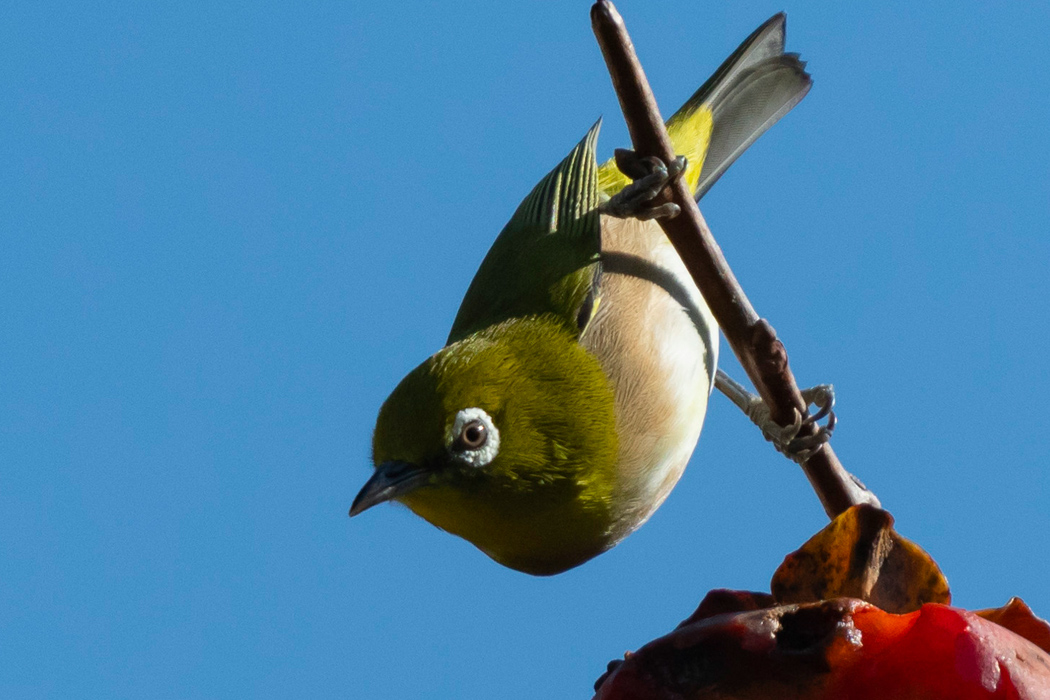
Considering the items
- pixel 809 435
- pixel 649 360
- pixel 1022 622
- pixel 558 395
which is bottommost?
pixel 1022 622

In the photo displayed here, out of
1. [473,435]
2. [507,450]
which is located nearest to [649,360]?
[507,450]

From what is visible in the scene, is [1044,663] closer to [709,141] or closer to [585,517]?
[585,517]

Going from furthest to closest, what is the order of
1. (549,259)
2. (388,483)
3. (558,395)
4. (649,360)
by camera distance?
(549,259)
(649,360)
(558,395)
(388,483)

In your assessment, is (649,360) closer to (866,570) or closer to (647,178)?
(647,178)

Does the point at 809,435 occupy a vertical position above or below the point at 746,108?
below

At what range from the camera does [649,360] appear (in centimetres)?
414

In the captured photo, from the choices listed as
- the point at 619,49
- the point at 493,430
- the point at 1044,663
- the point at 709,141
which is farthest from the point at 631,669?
the point at 709,141

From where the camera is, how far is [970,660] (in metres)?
1.39

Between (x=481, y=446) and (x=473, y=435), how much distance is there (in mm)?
48

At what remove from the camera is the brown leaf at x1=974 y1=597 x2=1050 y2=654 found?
5.28 ft

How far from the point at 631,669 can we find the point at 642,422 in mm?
2488

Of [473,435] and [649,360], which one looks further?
[649,360]

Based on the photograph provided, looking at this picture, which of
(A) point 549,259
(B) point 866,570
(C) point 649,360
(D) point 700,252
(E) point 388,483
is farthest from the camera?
(A) point 549,259

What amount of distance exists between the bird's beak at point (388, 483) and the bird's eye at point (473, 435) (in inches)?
6.2
